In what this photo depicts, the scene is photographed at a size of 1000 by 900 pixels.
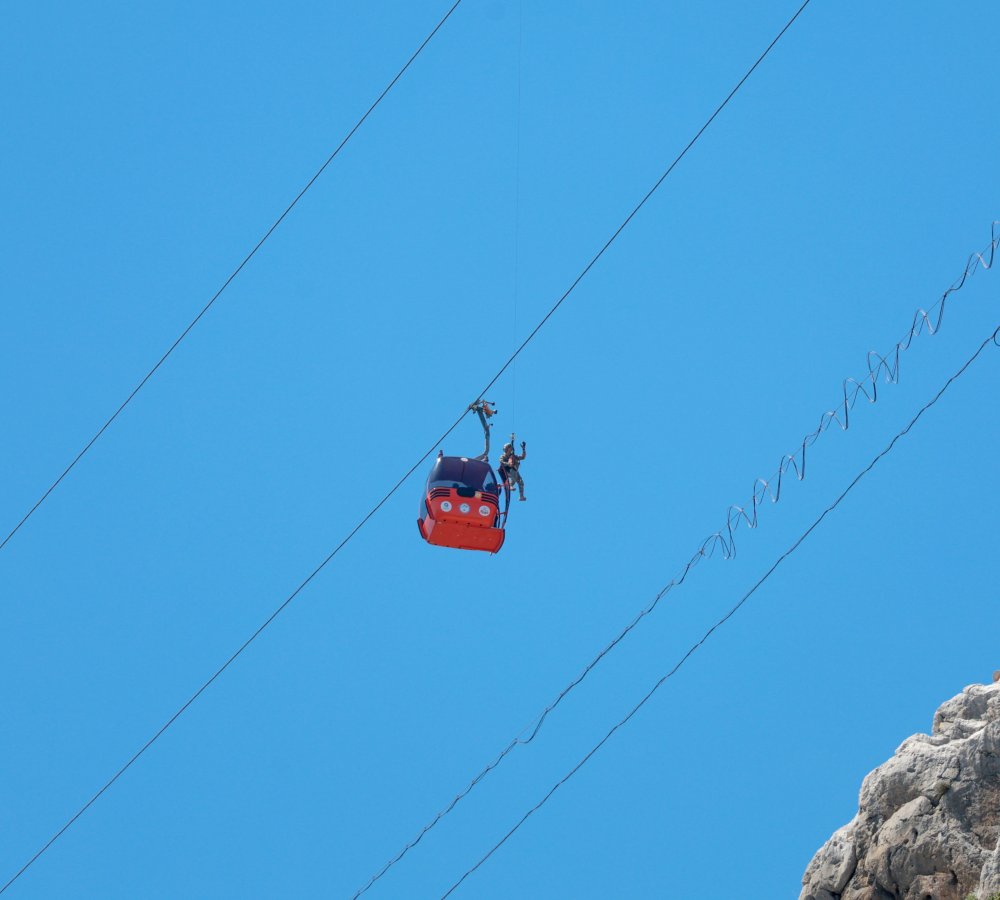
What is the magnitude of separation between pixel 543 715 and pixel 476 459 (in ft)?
16.4

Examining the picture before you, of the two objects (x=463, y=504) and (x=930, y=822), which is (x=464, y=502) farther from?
(x=930, y=822)

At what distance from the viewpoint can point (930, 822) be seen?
34.9m

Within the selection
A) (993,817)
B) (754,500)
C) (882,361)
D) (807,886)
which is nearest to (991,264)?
(882,361)

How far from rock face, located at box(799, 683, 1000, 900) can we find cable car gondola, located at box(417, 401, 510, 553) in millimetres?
7060

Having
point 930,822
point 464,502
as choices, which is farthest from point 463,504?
point 930,822

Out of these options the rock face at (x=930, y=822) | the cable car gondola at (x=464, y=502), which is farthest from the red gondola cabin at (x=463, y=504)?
the rock face at (x=930, y=822)

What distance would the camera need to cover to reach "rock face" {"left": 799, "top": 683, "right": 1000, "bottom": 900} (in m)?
34.3

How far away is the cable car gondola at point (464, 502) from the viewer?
3775 centimetres

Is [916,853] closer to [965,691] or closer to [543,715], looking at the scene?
[965,691]

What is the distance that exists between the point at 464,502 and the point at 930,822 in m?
8.65

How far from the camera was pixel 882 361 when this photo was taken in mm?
31672

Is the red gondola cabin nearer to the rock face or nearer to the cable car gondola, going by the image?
the cable car gondola

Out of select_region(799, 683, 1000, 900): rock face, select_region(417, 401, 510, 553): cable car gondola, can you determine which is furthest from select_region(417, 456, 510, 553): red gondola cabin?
select_region(799, 683, 1000, 900): rock face

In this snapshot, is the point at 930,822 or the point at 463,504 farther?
the point at 463,504
